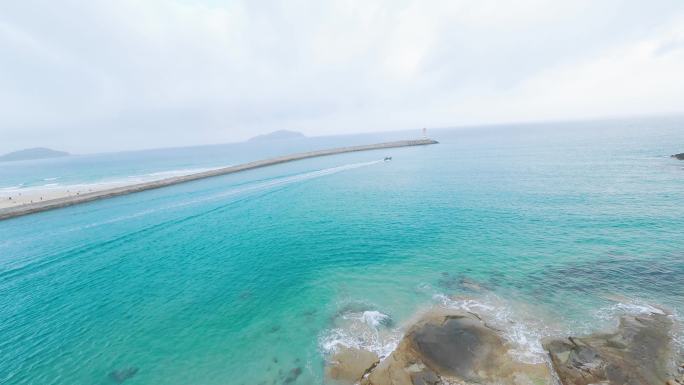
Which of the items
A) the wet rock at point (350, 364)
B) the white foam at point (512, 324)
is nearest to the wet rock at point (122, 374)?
the wet rock at point (350, 364)

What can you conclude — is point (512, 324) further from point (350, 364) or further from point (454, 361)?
point (350, 364)

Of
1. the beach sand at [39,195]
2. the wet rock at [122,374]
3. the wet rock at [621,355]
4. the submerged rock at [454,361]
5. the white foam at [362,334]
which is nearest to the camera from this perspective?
the wet rock at [621,355]

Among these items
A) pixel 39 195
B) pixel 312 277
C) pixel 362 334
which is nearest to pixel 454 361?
pixel 362 334

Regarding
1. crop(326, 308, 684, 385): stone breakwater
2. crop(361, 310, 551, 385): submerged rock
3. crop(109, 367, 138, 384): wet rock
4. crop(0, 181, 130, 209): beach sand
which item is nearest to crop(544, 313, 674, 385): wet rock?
crop(326, 308, 684, 385): stone breakwater

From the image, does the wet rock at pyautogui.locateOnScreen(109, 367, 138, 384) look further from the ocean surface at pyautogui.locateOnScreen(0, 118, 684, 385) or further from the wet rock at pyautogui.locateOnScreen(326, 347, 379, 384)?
the wet rock at pyautogui.locateOnScreen(326, 347, 379, 384)

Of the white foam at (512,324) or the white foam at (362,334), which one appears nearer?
the white foam at (512,324)

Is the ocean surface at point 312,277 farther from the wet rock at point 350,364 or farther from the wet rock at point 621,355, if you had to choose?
the wet rock at point 621,355
